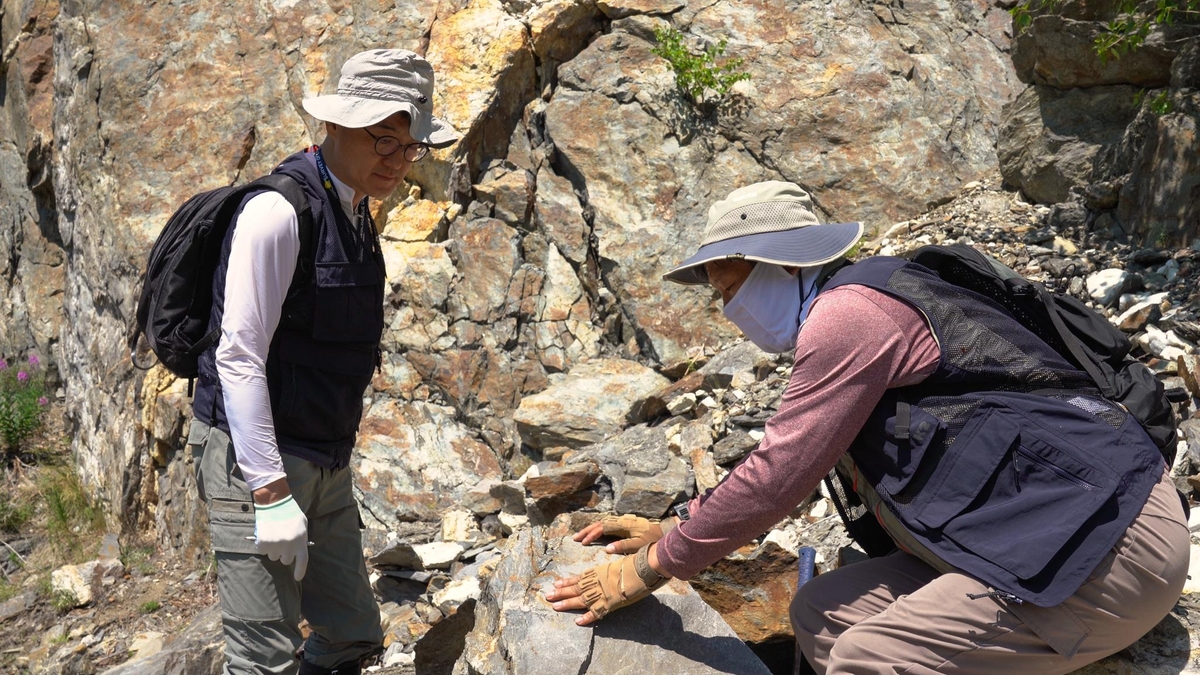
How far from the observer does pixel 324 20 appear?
23.9 feet

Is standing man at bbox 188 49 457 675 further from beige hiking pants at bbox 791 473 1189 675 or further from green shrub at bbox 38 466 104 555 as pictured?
green shrub at bbox 38 466 104 555

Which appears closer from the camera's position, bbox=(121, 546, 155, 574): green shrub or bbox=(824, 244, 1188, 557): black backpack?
bbox=(824, 244, 1188, 557): black backpack

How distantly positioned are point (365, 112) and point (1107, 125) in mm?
A: 5716

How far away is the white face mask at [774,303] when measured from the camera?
7.75ft

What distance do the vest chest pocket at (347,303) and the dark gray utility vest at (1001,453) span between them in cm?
133

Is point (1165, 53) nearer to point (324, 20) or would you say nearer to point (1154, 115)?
point (1154, 115)

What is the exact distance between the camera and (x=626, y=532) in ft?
10.0

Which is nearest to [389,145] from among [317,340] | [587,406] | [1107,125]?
[317,340]

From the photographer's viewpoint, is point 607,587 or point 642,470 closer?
point 607,587

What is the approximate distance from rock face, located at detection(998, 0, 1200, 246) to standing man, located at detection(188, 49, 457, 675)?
14.6 ft

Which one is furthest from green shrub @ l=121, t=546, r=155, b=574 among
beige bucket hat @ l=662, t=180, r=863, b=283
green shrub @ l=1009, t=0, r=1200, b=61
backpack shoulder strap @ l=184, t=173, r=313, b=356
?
green shrub @ l=1009, t=0, r=1200, b=61

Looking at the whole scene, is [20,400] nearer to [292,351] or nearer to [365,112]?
[292,351]

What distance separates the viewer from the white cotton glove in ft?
7.99

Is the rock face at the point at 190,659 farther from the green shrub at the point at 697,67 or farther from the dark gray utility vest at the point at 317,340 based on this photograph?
the green shrub at the point at 697,67
